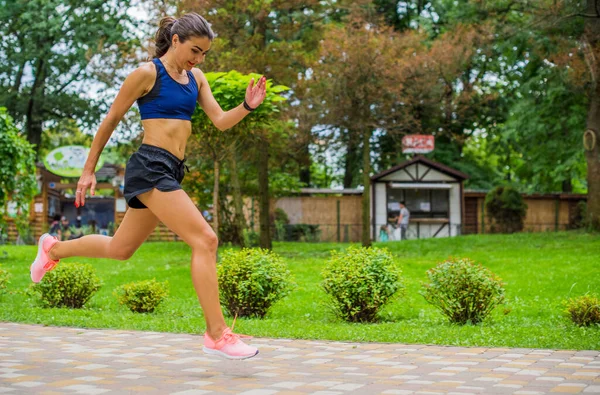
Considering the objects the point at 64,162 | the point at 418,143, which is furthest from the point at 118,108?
the point at 64,162

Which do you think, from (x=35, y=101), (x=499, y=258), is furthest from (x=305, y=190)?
(x=499, y=258)

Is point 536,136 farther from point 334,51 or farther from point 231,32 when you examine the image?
point 231,32

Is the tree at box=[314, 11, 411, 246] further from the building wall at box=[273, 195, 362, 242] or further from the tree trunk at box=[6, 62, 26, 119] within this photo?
the tree trunk at box=[6, 62, 26, 119]

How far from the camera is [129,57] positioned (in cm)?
2148

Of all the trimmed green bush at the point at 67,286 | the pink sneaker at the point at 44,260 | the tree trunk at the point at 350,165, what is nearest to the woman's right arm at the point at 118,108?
the pink sneaker at the point at 44,260

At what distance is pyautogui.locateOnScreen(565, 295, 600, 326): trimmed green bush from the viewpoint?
8.04 metres

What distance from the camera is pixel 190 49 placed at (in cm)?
504

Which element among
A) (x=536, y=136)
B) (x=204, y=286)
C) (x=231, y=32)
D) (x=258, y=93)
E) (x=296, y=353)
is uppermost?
(x=231, y=32)

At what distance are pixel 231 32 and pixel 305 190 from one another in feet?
44.7

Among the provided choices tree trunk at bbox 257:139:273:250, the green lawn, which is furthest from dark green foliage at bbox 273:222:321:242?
tree trunk at bbox 257:139:273:250

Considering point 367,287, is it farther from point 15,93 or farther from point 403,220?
point 15,93

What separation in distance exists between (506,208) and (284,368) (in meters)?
26.6

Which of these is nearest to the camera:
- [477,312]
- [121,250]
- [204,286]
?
[204,286]

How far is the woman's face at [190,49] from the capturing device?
504cm
